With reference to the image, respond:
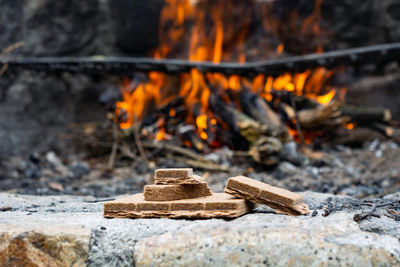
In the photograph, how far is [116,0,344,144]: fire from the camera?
16.6ft

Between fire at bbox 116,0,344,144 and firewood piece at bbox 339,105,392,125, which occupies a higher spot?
fire at bbox 116,0,344,144

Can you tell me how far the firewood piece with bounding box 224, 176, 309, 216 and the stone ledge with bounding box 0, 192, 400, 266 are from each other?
0.05 metres

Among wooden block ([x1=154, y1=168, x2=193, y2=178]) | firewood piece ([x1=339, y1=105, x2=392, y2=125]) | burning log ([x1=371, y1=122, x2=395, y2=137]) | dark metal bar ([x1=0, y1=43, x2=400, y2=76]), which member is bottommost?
burning log ([x1=371, y1=122, x2=395, y2=137])

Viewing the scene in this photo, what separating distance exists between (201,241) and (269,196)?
0.48 meters

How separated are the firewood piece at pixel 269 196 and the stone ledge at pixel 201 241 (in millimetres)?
54

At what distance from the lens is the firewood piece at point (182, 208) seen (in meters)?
1.79

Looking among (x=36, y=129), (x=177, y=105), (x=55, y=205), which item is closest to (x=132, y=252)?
(x=55, y=205)

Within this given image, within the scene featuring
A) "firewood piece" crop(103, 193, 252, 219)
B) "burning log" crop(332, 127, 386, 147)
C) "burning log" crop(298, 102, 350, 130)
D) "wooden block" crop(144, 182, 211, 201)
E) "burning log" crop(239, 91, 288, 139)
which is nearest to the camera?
"firewood piece" crop(103, 193, 252, 219)

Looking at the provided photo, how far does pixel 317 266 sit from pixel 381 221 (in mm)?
527

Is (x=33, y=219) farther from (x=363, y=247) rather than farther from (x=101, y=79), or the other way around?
(x=101, y=79)

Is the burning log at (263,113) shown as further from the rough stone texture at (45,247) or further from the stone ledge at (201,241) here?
the rough stone texture at (45,247)

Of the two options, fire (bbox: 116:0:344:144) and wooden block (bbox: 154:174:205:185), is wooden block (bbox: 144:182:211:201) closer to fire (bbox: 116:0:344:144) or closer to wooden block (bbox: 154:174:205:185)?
wooden block (bbox: 154:174:205:185)

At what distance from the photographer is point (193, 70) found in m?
5.00

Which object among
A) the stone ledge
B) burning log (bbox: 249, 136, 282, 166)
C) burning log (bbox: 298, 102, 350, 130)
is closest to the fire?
burning log (bbox: 298, 102, 350, 130)
